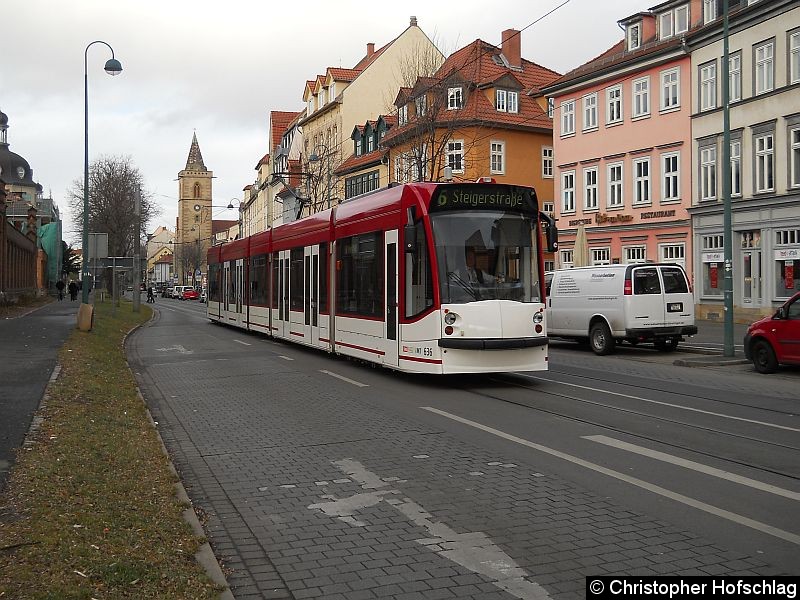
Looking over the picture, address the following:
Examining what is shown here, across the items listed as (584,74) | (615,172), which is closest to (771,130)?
(615,172)

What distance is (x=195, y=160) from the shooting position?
156 m

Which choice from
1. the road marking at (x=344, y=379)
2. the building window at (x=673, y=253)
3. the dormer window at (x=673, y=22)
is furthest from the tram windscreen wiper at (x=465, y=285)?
the dormer window at (x=673, y=22)

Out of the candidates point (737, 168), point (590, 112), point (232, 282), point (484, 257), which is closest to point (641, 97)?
point (590, 112)

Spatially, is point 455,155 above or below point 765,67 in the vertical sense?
below

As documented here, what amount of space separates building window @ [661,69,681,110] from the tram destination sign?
24.9 metres

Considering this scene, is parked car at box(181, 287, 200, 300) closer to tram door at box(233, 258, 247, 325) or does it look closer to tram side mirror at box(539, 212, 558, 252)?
tram door at box(233, 258, 247, 325)

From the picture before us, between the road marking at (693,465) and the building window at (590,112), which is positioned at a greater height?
the building window at (590,112)

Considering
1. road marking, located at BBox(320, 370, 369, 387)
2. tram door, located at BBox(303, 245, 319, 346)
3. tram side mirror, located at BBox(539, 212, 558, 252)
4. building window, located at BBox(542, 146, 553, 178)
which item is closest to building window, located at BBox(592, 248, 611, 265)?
building window, located at BBox(542, 146, 553, 178)

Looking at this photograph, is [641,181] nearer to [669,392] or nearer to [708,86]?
[708,86]

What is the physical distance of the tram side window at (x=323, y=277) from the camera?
19.2 metres

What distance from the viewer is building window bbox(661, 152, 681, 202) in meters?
36.2

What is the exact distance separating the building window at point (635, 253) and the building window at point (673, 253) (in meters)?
0.90

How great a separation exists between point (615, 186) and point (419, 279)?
28.3m

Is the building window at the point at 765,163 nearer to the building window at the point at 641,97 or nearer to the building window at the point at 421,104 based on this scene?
the building window at the point at 641,97
